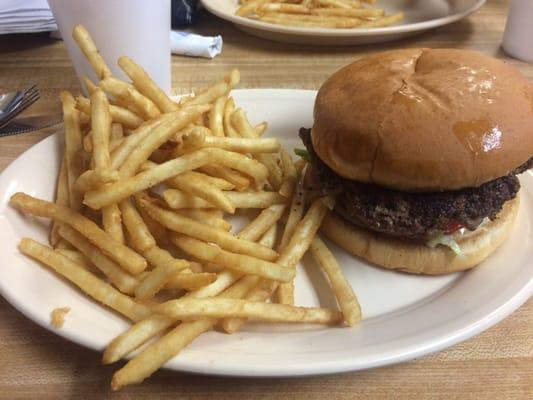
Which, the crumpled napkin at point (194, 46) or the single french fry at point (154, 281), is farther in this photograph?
the crumpled napkin at point (194, 46)

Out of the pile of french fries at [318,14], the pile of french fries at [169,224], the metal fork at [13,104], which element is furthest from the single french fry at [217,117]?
the pile of french fries at [318,14]

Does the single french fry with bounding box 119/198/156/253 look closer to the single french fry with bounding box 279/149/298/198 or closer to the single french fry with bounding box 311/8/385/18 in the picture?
the single french fry with bounding box 279/149/298/198

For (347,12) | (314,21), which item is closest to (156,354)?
(314,21)

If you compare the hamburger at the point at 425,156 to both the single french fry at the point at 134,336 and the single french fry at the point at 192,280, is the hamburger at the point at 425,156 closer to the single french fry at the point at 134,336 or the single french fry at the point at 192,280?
the single french fry at the point at 192,280

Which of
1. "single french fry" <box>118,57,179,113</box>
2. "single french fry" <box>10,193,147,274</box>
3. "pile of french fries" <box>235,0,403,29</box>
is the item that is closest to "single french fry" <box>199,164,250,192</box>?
"single french fry" <box>118,57,179,113</box>

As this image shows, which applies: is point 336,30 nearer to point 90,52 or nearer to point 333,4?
point 333,4

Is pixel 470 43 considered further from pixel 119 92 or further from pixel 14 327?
pixel 14 327

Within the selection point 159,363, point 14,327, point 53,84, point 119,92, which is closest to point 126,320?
point 159,363
